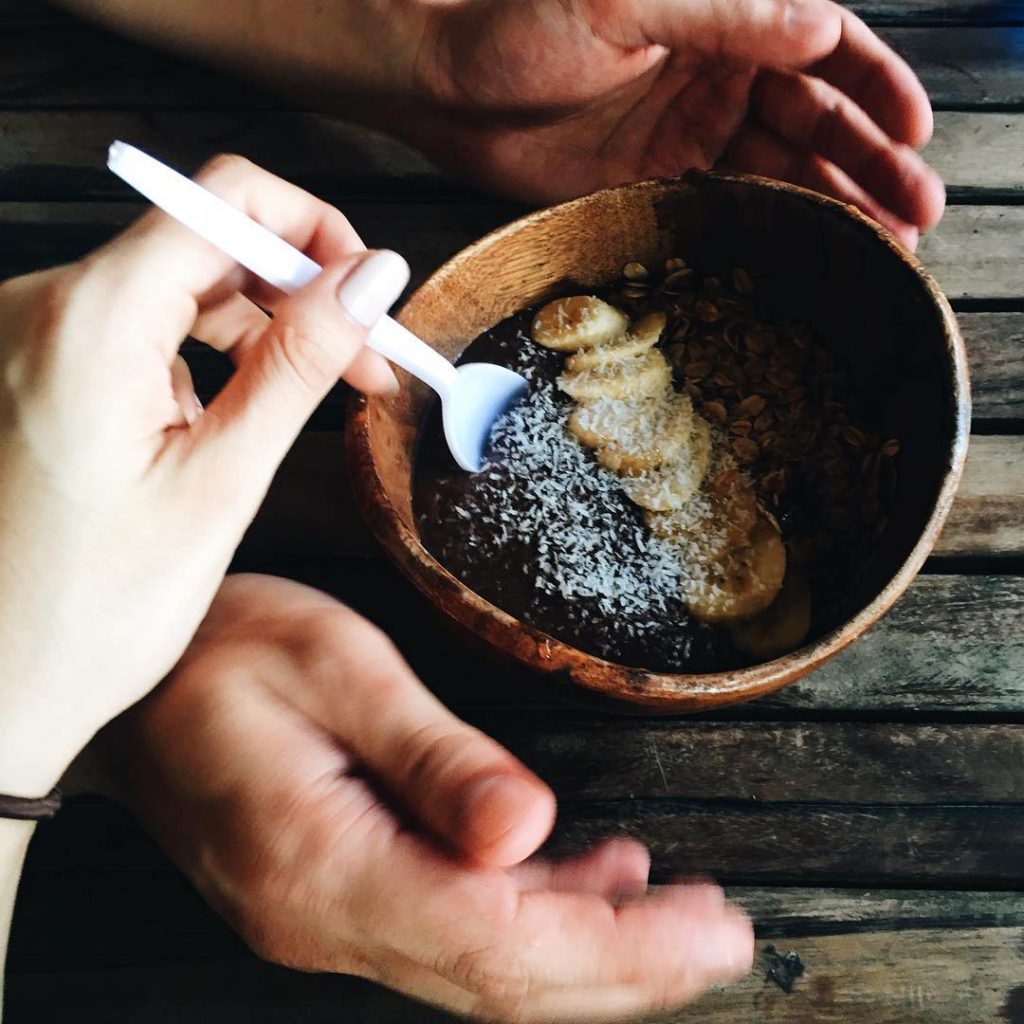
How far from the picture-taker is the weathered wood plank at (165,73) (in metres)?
0.77

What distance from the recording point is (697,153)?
77 centimetres

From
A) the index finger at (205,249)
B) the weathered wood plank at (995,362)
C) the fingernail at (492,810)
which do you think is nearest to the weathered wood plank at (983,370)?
the weathered wood plank at (995,362)

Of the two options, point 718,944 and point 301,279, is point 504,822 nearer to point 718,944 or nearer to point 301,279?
point 718,944

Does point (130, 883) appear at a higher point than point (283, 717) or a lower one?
lower

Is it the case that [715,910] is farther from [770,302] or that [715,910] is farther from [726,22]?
[726,22]

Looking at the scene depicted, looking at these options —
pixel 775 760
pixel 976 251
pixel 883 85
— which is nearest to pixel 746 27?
pixel 883 85

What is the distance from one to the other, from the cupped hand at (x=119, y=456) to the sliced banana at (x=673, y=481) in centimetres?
19

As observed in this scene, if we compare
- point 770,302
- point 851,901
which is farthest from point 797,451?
point 851,901

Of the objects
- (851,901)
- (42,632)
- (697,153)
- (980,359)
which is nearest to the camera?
(42,632)

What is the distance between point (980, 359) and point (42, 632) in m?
0.62

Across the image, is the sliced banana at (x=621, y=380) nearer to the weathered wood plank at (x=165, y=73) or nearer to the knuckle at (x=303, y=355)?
the knuckle at (x=303, y=355)

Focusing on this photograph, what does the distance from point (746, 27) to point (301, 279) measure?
1.09 ft

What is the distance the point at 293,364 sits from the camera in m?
0.44

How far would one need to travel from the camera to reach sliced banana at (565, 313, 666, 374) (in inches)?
24.0
